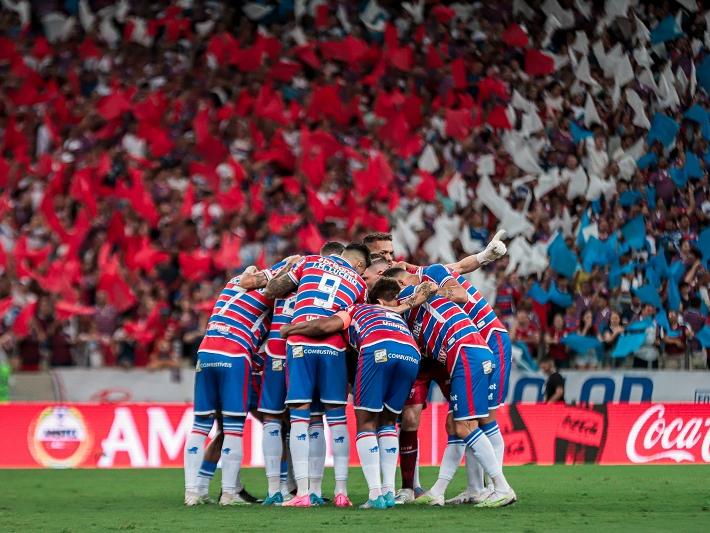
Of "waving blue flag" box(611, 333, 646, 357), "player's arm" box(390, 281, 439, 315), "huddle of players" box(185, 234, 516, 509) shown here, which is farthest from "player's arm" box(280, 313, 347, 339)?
"waving blue flag" box(611, 333, 646, 357)

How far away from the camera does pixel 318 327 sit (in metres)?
8.95

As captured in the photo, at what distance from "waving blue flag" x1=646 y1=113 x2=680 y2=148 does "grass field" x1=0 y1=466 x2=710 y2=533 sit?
7.81 metres

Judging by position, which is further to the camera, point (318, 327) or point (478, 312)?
point (478, 312)

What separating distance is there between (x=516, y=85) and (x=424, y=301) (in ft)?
42.1

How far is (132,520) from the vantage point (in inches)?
317

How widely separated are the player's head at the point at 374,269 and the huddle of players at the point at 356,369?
0.01m

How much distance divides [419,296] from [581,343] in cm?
706

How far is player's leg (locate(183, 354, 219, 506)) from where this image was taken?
31.2ft

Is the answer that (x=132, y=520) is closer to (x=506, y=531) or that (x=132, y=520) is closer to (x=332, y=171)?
(x=506, y=531)

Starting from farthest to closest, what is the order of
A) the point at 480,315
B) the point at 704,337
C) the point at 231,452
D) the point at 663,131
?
the point at 663,131 < the point at 704,337 < the point at 480,315 < the point at 231,452

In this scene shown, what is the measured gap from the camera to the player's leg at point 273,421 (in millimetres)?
9453

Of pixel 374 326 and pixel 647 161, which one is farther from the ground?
pixel 647 161

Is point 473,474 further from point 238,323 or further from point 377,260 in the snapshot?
point 238,323

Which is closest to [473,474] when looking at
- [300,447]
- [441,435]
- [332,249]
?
[300,447]
